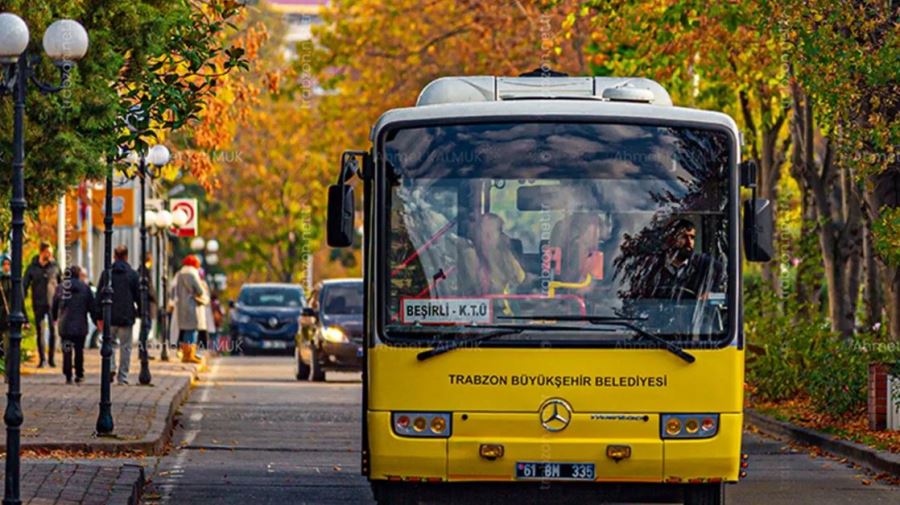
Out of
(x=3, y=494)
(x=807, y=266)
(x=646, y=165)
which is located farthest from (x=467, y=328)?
(x=807, y=266)

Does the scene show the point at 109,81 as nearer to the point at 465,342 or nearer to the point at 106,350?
the point at 106,350

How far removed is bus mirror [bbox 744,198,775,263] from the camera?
13.4 m

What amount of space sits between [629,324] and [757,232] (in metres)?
0.97

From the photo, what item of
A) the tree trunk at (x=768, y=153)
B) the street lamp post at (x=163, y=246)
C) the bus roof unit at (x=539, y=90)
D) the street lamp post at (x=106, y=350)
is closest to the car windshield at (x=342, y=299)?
the street lamp post at (x=163, y=246)

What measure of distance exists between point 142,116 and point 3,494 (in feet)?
23.3

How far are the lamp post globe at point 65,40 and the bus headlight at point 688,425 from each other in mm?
5568

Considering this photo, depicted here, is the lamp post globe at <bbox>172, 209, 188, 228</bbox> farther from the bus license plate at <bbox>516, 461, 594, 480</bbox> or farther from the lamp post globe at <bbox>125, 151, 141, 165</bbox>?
the bus license plate at <bbox>516, 461, 594, 480</bbox>

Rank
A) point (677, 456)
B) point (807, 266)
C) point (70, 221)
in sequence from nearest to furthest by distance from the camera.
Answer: point (677, 456)
point (807, 266)
point (70, 221)

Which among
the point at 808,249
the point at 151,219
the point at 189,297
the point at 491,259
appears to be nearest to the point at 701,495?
the point at 491,259

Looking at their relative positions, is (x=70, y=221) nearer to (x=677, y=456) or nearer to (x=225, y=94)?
(x=225, y=94)

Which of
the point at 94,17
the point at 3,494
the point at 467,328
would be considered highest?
the point at 94,17

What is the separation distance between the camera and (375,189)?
1359 centimetres

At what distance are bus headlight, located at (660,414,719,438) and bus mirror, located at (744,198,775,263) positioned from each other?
3.26 feet

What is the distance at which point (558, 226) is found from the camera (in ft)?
43.9
